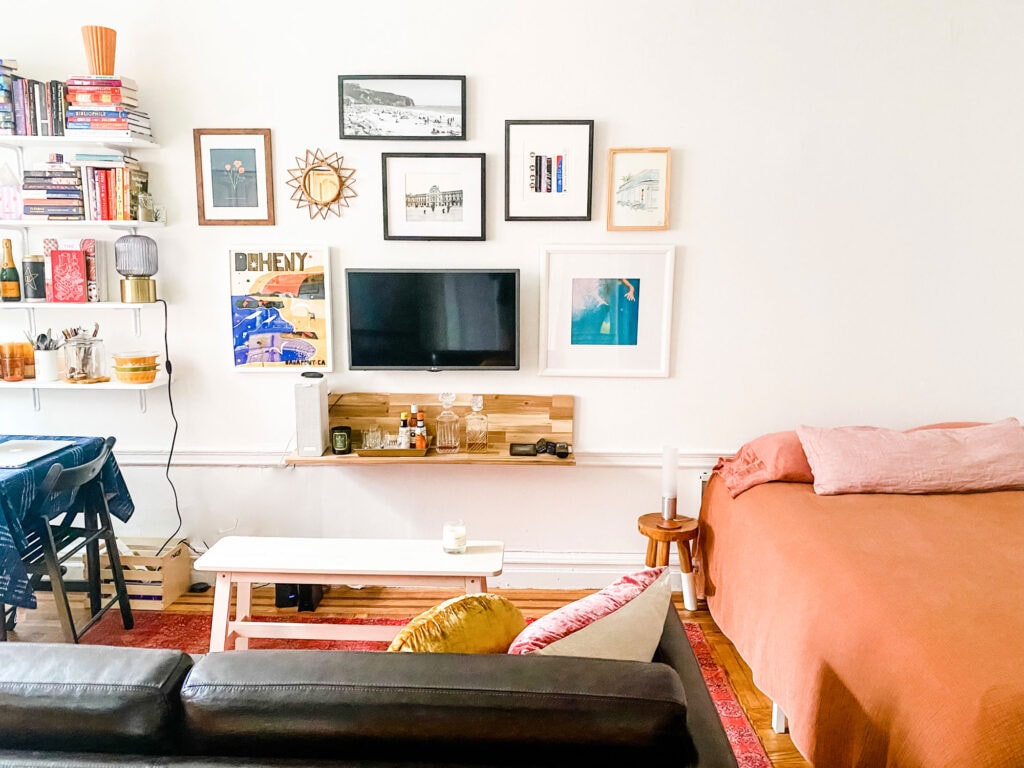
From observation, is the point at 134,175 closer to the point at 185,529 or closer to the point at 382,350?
the point at 382,350

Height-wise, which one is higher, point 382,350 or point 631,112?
point 631,112

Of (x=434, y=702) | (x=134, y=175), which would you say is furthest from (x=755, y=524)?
(x=134, y=175)

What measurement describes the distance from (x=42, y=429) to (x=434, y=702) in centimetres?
293

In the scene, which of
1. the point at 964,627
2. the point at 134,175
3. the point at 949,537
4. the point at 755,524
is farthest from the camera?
the point at 134,175

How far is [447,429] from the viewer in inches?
126

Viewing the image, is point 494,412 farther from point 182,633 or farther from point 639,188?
point 182,633

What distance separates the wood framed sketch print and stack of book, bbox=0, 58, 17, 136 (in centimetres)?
67

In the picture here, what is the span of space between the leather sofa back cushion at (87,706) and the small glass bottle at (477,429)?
6.69 ft

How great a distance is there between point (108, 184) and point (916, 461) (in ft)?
10.8

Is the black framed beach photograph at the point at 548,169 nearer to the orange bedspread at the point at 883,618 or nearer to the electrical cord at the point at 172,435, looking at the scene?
the orange bedspread at the point at 883,618

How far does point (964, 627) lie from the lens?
179cm

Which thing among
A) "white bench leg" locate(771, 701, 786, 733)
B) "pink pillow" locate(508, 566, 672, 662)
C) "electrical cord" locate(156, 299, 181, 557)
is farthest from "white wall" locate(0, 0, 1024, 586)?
"pink pillow" locate(508, 566, 672, 662)

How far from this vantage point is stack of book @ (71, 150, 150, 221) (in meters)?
3.02

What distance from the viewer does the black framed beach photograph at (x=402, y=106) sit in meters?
3.04
